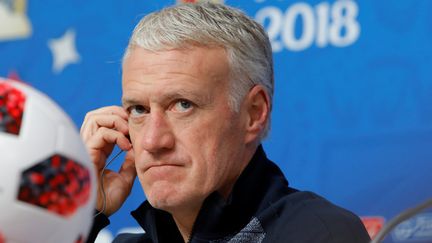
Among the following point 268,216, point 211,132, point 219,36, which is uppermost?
point 219,36

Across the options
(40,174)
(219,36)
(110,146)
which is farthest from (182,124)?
(40,174)

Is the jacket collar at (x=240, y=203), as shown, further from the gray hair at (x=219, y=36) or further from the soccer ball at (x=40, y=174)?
the soccer ball at (x=40, y=174)

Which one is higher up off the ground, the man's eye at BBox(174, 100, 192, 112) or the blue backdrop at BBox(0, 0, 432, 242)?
the man's eye at BBox(174, 100, 192, 112)

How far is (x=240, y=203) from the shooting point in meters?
1.49

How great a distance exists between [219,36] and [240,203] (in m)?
0.31

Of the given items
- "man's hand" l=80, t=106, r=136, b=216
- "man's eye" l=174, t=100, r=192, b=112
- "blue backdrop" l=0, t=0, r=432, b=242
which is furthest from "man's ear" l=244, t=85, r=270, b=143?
"blue backdrop" l=0, t=0, r=432, b=242

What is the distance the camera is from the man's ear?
5.03 ft

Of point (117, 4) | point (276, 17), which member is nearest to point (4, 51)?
point (117, 4)

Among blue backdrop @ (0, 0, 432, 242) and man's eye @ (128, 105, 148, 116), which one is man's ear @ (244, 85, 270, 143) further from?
blue backdrop @ (0, 0, 432, 242)

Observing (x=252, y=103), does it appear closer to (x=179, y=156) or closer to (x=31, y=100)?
(x=179, y=156)

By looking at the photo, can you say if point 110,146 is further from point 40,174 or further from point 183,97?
point 40,174

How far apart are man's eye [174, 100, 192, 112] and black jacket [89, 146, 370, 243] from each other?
164 mm

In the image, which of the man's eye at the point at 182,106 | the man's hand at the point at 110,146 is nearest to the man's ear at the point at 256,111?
the man's eye at the point at 182,106

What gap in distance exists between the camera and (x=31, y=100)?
75 centimetres
